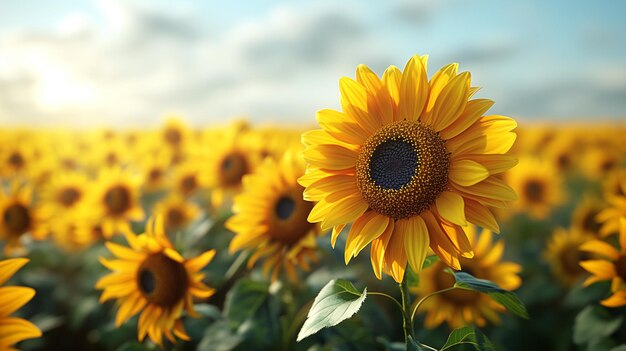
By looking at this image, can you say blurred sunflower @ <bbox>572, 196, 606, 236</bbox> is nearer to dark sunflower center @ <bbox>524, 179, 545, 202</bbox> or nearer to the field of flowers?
the field of flowers

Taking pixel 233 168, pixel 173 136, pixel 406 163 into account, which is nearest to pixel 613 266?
pixel 406 163

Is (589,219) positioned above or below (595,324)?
below

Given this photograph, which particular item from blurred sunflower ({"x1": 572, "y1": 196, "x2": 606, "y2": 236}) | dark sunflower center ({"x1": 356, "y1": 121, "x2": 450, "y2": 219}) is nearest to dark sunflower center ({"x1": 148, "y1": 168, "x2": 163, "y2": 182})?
blurred sunflower ({"x1": 572, "y1": 196, "x2": 606, "y2": 236})

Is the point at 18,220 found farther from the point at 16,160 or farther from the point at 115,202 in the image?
the point at 16,160

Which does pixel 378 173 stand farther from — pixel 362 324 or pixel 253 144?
pixel 253 144

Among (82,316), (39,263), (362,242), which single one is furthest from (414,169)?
(39,263)
